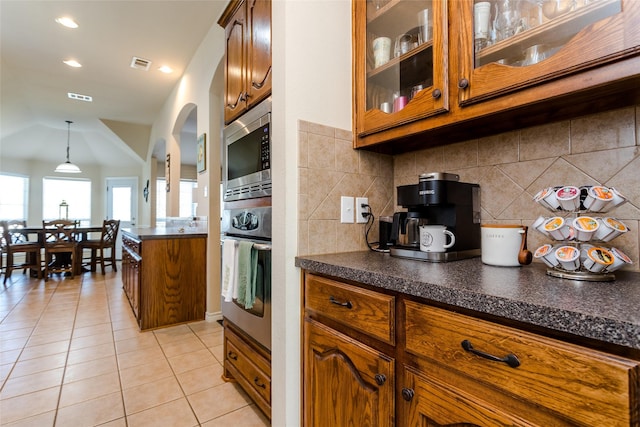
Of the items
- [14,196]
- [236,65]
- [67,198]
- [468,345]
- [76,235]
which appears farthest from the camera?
[67,198]

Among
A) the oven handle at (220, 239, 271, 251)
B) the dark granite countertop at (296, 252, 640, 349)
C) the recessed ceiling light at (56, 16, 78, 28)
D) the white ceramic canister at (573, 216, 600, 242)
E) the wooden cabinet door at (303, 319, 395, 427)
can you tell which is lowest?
the wooden cabinet door at (303, 319, 395, 427)

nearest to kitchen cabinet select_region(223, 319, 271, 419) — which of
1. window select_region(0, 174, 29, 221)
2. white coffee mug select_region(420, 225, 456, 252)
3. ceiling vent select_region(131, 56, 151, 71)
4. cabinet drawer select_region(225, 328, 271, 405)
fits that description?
cabinet drawer select_region(225, 328, 271, 405)

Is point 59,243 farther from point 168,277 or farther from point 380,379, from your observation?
point 380,379

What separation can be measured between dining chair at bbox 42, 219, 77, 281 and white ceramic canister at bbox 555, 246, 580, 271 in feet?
20.3

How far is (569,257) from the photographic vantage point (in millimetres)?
773

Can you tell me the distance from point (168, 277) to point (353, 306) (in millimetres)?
2470

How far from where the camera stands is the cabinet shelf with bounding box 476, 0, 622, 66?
0.74 metres

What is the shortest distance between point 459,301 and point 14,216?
9049 millimetres

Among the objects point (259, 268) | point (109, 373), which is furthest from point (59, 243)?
point (259, 268)

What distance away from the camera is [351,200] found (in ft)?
4.52

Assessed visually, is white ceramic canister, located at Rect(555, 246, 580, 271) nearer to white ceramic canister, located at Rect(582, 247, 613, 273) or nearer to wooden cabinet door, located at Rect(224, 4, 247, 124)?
white ceramic canister, located at Rect(582, 247, 613, 273)

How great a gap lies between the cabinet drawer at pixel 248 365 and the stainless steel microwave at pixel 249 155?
0.82 m

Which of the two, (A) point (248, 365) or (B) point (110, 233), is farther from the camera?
(B) point (110, 233)

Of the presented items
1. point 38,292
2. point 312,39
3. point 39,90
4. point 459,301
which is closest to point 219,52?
point 312,39
